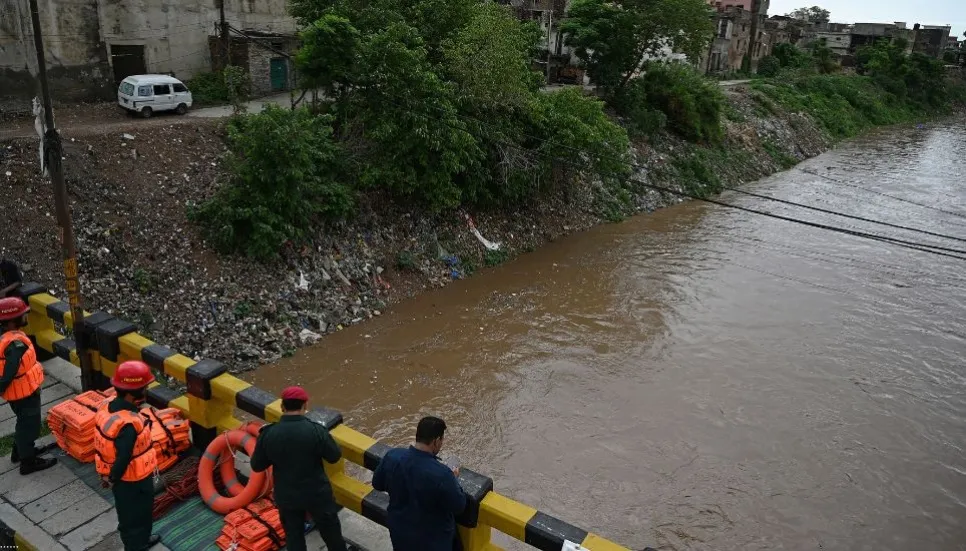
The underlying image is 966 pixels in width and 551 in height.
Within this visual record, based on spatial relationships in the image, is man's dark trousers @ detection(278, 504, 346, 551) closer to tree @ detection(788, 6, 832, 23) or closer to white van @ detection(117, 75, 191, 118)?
white van @ detection(117, 75, 191, 118)

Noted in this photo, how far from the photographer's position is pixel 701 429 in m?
9.96

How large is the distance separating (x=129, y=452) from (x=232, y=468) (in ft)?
3.99

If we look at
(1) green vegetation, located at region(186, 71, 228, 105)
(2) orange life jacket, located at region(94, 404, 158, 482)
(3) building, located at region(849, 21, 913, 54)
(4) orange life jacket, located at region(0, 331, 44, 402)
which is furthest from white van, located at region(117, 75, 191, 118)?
(3) building, located at region(849, 21, 913, 54)

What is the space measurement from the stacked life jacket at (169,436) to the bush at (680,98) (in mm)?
22309

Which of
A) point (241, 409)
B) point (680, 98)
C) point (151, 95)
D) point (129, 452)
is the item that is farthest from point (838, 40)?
point (129, 452)

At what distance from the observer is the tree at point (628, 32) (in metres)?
23.0

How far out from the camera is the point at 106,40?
17906mm

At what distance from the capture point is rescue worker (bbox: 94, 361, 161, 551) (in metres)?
4.52

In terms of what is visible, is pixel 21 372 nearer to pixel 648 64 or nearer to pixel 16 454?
pixel 16 454

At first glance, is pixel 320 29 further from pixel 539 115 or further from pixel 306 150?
pixel 539 115

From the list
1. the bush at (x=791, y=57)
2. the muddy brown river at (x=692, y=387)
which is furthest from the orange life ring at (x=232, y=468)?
the bush at (x=791, y=57)

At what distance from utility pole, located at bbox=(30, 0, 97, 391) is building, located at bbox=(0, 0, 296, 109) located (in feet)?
38.8

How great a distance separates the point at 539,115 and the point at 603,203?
200 inches

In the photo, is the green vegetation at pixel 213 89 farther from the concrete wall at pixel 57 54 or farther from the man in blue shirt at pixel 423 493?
the man in blue shirt at pixel 423 493
